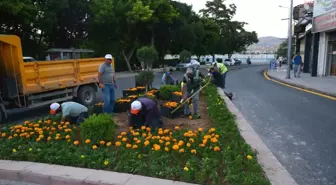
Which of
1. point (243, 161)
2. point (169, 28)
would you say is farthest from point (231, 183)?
point (169, 28)

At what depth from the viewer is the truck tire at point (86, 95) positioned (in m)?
9.90

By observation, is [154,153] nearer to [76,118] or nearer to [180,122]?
[180,122]

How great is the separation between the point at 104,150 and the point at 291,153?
10.5ft

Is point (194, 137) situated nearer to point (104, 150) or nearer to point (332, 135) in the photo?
point (104, 150)

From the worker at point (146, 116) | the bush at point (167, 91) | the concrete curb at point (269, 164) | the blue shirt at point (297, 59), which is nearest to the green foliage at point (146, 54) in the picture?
the bush at point (167, 91)

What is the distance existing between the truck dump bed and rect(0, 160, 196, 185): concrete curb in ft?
12.6

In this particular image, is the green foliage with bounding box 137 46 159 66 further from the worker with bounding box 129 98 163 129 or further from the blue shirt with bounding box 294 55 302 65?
the blue shirt with bounding box 294 55 302 65

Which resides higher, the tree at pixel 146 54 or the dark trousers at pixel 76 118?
the tree at pixel 146 54

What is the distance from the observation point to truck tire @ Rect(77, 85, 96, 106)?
9898 mm

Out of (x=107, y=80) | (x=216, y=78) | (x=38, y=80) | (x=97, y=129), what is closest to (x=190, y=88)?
(x=107, y=80)

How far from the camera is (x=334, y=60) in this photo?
19.9 meters

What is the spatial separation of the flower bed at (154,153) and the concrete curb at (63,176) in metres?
0.13

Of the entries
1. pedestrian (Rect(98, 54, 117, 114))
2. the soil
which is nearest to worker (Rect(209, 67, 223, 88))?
the soil

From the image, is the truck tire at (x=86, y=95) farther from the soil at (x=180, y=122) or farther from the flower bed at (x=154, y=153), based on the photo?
the flower bed at (x=154, y=153)
